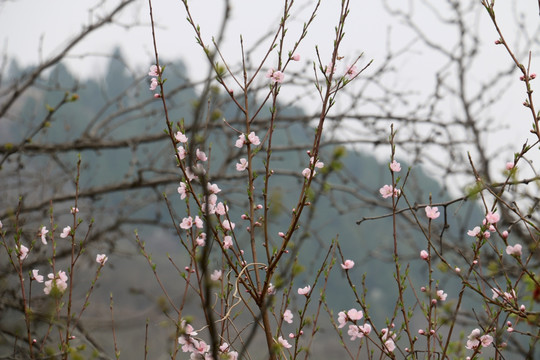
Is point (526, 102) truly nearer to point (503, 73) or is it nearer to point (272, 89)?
point (272, 89)

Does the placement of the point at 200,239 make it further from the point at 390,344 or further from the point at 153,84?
the point at 390,344

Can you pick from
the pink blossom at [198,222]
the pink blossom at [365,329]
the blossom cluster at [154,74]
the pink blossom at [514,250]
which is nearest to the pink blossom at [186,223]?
the pink blossom at [198,222]

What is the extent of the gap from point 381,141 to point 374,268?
120ft

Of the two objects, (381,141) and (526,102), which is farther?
(381,141)

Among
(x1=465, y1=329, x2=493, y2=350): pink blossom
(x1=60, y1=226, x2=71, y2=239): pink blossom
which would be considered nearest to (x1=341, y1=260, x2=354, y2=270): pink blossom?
(x1=465, y1=329, x2=493, y2=350): pink blossom

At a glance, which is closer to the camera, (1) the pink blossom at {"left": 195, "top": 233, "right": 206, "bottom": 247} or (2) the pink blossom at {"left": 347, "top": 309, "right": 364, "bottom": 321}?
(1) the pink blossom at {"left": 195, "top": 233, "right": 206, "bottom": 247}

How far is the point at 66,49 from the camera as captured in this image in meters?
4.95

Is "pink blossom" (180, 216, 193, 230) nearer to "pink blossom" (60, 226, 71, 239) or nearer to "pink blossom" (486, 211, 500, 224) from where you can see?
"pink blossom" (60, 226, 71, 239)

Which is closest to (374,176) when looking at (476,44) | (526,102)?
(476,44)

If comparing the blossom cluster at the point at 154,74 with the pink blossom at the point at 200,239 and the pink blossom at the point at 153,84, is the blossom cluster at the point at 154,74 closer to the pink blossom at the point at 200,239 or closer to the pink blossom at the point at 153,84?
the pink blossom at the point at 153,84

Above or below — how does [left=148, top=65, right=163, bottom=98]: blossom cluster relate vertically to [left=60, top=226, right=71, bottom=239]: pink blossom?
above

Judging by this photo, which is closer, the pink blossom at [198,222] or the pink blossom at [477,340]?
the pink blossom at [477,340]

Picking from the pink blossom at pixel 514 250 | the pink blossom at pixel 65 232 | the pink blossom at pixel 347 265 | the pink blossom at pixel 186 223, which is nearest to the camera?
the pink blossom at pixel 514 250

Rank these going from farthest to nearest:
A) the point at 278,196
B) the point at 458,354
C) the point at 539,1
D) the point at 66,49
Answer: the point at 66,49, the point at 458,354, the point at 539,1, the point at 278,196
